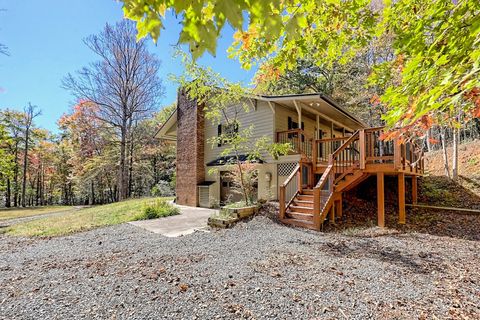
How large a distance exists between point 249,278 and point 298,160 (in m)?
7.16

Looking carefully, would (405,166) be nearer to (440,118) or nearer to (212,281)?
(440,118)

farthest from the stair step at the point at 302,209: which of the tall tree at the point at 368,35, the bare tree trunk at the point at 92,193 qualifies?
the bare tree trunk at the point at 92,193

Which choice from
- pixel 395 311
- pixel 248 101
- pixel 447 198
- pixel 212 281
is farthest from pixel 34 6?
pixel 447 198

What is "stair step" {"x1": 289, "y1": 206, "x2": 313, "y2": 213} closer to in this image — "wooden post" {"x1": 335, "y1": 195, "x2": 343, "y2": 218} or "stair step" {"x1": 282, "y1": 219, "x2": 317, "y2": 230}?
"stair step" {"x1": 282, "y1": 219, "x2": 317, "y2": 230}

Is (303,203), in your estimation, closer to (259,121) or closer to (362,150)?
(362,150)

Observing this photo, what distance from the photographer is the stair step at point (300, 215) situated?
280 inches

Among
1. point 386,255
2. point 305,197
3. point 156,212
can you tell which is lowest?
point 156,212

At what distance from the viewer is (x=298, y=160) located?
10.2m

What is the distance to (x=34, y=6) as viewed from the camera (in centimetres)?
884

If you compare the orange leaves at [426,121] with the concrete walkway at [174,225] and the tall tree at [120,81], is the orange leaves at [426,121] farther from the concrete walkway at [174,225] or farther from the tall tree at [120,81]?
the tall tree at [120,81]

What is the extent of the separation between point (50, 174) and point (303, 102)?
30.6m

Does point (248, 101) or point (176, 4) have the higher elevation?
point (248, 101)

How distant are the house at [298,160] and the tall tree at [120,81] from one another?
511 cm

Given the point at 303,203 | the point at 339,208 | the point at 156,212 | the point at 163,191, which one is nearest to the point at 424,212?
the point at 339,208
